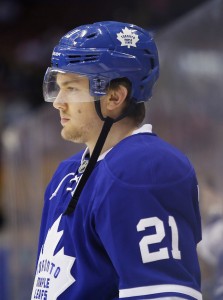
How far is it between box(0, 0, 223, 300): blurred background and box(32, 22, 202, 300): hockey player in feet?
2.80

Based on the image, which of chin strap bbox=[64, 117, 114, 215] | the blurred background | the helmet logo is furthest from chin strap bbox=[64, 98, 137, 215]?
the blurred background

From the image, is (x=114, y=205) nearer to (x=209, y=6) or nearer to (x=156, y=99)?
(x=209, y=6)

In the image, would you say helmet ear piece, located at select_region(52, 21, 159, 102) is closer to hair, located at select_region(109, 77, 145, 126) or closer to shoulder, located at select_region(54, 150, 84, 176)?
hair, located at select_region(109, 77, 145, 126)

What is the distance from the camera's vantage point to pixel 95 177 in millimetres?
1447

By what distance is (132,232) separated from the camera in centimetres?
134

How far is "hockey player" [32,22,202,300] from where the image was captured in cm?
134

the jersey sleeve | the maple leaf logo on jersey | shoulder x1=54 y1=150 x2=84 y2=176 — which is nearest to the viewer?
the jersey sleeve

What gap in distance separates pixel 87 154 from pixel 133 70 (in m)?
0.23

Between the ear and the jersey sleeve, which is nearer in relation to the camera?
the jersey sleeve

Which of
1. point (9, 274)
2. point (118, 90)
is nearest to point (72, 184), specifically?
point (118, 90)

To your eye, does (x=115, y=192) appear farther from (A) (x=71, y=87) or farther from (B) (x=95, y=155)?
(A) (x=71, y=87)

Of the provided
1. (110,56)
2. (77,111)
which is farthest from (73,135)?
(110,56)

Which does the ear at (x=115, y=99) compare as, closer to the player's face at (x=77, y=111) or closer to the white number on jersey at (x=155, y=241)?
the player's face at (x=77, y=111)

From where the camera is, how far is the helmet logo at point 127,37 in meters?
1.50
